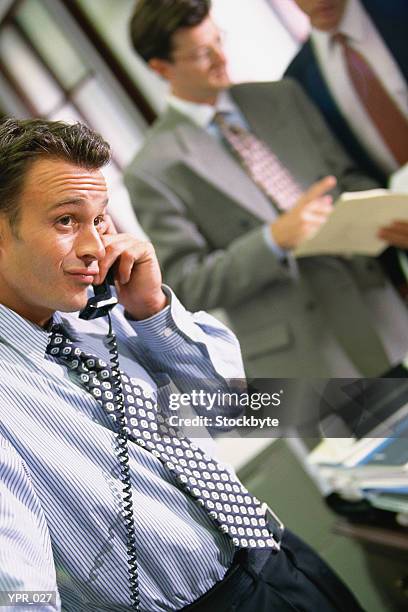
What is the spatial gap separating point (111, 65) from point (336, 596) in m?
1.22

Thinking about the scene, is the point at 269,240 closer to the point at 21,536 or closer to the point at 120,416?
the point at 120,416

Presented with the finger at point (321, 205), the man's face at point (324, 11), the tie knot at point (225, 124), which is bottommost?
the finger at point (321, 205)

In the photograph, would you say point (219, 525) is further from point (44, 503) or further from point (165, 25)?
point (165, 25)

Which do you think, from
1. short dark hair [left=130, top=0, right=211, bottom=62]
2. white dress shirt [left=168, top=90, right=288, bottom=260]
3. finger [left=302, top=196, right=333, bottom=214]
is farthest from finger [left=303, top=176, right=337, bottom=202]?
short dark hair [left=130, top=0, right=211, bottom=62]

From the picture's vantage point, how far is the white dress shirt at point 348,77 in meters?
1.47

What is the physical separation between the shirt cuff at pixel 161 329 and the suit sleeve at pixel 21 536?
321 mm

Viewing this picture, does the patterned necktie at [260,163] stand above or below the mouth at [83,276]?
below

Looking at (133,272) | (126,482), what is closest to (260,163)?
(133,272)

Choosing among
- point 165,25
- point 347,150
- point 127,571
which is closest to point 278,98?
point 347,150

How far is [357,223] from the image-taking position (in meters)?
1.52

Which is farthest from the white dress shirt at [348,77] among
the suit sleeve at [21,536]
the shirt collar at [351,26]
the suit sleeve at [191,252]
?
the suit sleeve at [21,536]

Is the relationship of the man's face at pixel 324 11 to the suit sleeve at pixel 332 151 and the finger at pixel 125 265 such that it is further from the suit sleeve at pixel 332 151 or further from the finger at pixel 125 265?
the finger at pixel 125 265

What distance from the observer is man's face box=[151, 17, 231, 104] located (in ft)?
4.89

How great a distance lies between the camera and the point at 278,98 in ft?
5.00
